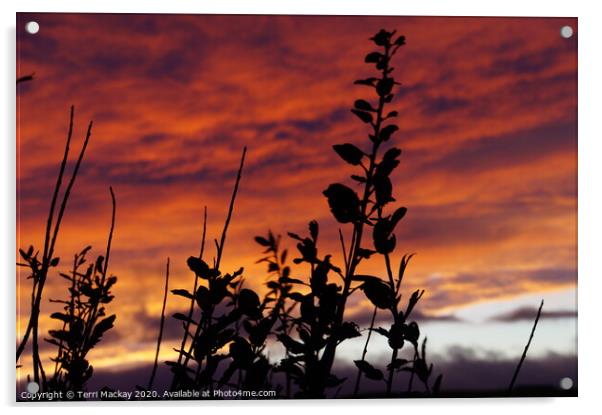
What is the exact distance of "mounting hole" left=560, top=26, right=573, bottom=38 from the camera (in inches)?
150

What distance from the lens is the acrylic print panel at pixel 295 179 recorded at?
11.0 feet

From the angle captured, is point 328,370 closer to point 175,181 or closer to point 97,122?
point 175,181

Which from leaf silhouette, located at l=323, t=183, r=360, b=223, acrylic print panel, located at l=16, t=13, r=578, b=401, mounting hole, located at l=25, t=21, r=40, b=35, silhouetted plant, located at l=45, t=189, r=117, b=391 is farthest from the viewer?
mounting hole, located at l=25, t=21, r=40, b=35

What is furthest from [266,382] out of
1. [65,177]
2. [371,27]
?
[371,27]

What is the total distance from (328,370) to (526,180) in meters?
1.53

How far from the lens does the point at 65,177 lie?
333 centimetres

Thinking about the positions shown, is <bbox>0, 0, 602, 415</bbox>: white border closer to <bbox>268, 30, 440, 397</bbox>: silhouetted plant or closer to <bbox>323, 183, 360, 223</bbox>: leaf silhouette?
<bbox>268, 30, 440, 397</bbox>: silhouetted plant

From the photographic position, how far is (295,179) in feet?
11.5

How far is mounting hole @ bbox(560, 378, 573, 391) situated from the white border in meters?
0.06

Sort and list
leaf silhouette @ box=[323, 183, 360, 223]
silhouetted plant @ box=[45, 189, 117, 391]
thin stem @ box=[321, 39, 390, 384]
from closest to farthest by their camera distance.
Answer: thin stem @ box=[321, 39, 390, 384], leaf silhouette @ box=[323, 183, 360, 223], silhouetted plant @ box=[45, 189, 117, 391]

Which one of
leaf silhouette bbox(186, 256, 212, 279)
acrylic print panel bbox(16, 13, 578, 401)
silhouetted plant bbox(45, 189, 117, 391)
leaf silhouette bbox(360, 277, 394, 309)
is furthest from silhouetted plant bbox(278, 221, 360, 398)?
silhouetted plant bbox(45, 189, 117, 391)
